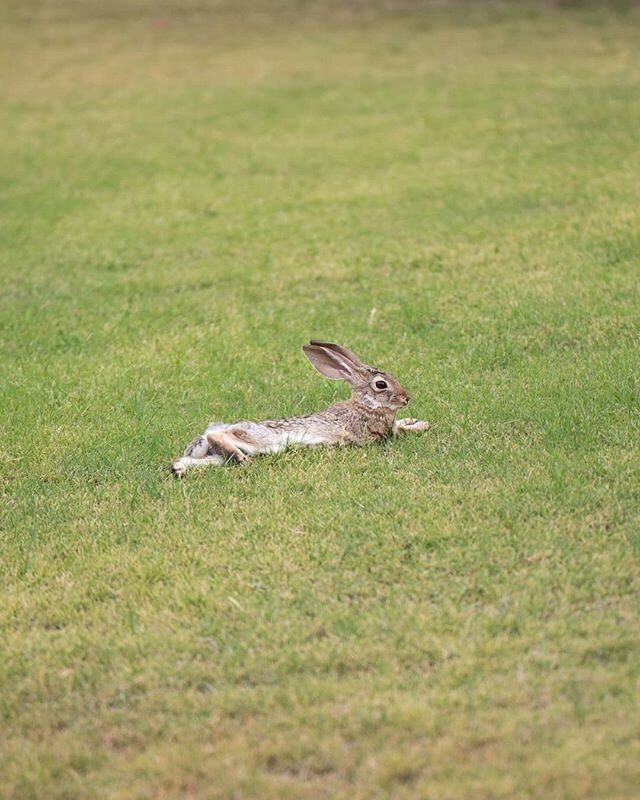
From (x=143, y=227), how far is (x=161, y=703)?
8943 mm

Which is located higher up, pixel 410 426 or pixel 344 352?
pixel 344 352

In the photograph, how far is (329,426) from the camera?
7387mm

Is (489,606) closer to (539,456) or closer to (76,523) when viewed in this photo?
(539,456)

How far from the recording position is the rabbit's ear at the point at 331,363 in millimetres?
7707

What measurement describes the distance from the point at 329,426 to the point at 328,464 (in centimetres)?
34

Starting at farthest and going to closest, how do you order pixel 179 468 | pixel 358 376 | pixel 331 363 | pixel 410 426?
pixel 331 363 < pixel 358 376 < pixel 410 426 < pixel 179 468

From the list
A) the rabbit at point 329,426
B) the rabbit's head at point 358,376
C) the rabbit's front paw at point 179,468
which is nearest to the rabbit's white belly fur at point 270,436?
the rabbit at point 329,426

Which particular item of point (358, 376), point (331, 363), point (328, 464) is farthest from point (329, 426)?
point (331, 363)

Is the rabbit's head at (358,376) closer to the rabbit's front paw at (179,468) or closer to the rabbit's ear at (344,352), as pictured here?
the rabbit's ear at (344,352)

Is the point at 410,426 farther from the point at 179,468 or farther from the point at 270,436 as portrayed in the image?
the point at 179,468

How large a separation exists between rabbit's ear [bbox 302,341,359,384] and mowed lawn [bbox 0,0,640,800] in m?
0.52

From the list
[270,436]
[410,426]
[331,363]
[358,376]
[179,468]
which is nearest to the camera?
[179,468]

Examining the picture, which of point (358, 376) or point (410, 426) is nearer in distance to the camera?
point (410, 426)

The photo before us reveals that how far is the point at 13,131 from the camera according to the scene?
716 inches
